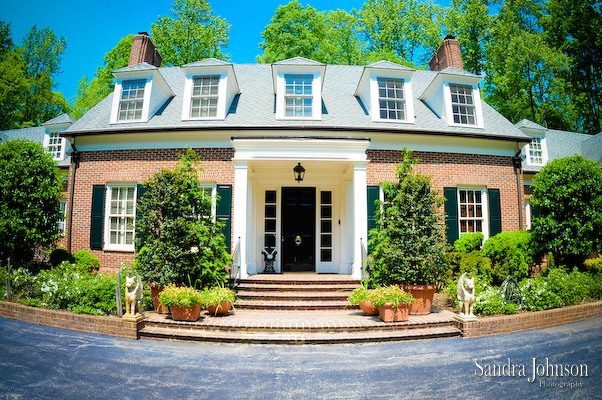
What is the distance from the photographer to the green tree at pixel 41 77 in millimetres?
22812

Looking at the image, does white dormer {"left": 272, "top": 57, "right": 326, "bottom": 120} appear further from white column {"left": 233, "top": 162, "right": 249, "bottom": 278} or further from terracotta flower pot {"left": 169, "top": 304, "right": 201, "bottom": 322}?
terracotta flower pot {"left": 169, "top": 304, "right": 201, "bottom": 322}

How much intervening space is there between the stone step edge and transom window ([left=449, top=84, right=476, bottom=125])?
780cm

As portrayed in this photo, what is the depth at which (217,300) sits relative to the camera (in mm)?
6414

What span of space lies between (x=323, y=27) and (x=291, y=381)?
23.8 meters

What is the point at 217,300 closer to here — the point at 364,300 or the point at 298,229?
the point at 364,300

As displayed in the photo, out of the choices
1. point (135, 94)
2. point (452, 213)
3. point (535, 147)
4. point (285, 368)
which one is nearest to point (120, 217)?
point (135, 94)

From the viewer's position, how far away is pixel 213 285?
713 centimetres

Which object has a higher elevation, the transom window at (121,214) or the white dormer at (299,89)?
the white dormer at (299,89)

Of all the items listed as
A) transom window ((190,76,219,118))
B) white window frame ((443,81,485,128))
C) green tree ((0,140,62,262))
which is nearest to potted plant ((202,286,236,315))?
green tree ((0,140,62,262))

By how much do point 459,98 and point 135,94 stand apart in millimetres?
11106

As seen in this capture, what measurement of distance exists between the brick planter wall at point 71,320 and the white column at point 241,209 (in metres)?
2.85

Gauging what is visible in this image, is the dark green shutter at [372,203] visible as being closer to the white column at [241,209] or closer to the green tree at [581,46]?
the white column at [241,209]

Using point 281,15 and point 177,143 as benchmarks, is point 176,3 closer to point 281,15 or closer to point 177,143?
point 281,15

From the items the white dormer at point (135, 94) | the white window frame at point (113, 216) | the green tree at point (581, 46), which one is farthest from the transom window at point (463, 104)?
the green tree at point (581, 46)
